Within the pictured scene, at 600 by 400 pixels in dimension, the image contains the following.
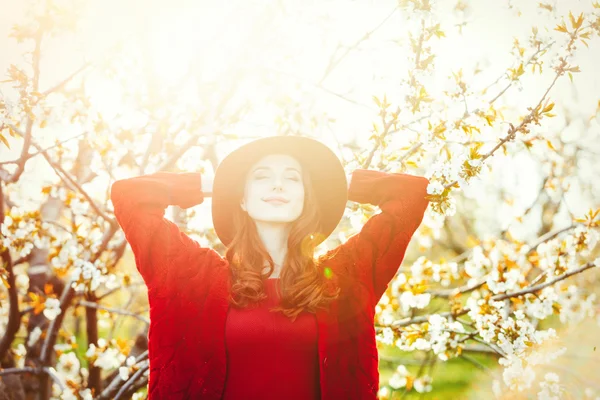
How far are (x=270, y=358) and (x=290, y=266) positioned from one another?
0.42m

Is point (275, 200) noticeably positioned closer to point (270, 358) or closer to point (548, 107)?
point (270, 358)

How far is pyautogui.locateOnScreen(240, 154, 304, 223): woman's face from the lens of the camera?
208cm

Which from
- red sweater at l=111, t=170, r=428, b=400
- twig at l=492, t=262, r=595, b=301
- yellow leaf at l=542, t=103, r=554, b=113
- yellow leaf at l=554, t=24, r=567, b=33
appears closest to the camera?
red sweater at l=111, t=170, r=428, b=400

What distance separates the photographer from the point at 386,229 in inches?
80.8

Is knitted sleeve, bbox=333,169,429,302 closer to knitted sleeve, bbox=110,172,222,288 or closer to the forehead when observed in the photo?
the forehead

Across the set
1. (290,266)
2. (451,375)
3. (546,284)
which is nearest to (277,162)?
(290,266)

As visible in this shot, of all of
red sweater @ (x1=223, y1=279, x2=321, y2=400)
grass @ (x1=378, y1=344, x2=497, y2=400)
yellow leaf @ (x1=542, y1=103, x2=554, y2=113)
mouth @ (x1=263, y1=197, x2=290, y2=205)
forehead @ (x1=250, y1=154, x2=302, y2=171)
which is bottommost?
grass @ (x1=378, y1=344, x2=497, y2=400)

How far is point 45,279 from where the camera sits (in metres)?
4.20

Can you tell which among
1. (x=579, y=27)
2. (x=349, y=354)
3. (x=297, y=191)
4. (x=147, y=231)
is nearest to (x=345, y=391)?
(x=349, y=354)

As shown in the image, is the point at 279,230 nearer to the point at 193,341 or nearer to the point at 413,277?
the point at 193,341

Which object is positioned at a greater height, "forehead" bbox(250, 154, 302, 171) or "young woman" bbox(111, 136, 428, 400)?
"forehead" bbox(250, 154, 302, 171)

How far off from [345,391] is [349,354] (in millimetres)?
133

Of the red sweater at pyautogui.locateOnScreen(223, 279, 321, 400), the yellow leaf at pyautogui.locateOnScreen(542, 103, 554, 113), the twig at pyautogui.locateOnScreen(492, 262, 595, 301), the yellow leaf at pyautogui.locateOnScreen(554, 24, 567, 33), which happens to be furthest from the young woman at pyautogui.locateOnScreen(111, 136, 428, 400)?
the twig at pyautogui.locateOnScreen(492, 262, 595, 301)

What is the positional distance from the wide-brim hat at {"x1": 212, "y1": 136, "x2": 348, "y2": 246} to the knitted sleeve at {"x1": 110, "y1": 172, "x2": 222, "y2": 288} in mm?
131
